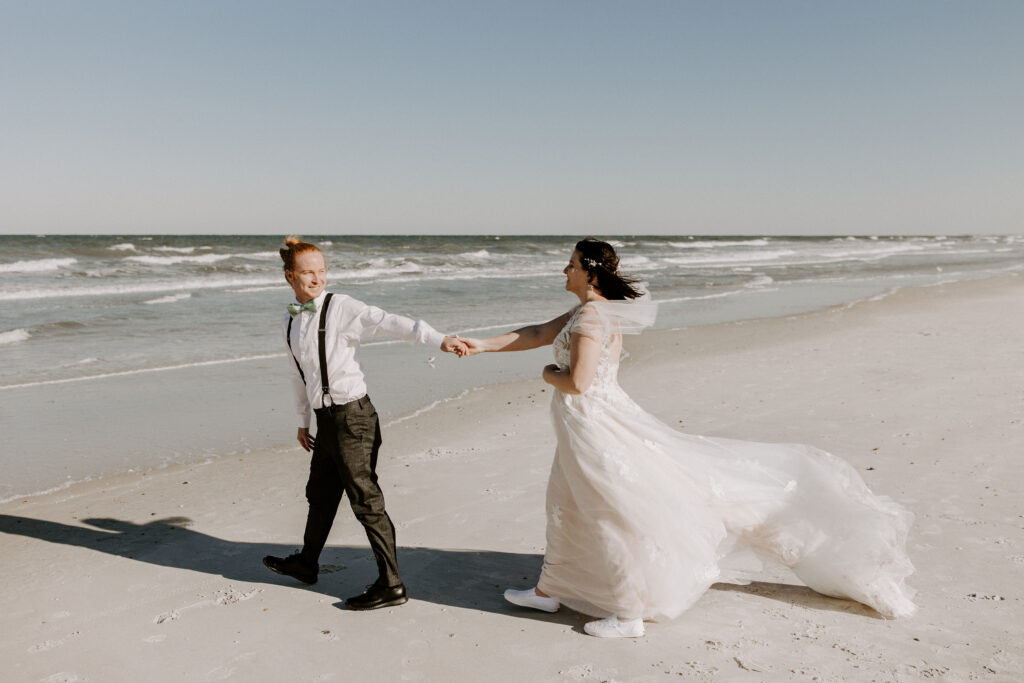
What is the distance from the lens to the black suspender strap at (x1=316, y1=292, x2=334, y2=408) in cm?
377

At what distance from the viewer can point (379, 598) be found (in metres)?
3.96

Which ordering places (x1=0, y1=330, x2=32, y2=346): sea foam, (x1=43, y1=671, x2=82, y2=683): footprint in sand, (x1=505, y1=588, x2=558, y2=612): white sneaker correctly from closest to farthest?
(x1=43, y1=671, x2=82, y2=683): footprint in sand
(x1=505, y1=588, x2=558, y2=612): white sneaker
(x1=0, y1=330, x2=32, y2=346): sea foam

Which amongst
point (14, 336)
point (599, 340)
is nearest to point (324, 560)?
point (599, 340)

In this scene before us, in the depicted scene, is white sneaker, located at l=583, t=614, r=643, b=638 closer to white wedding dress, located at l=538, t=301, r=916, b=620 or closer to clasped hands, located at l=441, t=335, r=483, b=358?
white wedding dress, located at l=538, t=301, r=916, b=620

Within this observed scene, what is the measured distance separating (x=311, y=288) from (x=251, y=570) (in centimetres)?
188

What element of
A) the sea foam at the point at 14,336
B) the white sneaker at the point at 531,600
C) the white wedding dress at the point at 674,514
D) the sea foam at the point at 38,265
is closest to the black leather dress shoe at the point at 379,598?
the white sneaker at the point at 531,600

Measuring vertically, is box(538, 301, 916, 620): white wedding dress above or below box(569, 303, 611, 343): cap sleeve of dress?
below

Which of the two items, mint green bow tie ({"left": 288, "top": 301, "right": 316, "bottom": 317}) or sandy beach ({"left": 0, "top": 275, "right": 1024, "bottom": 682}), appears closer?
sandy beach ({"left": 0, "top": 275, "right": 1024, "bottom": 682})

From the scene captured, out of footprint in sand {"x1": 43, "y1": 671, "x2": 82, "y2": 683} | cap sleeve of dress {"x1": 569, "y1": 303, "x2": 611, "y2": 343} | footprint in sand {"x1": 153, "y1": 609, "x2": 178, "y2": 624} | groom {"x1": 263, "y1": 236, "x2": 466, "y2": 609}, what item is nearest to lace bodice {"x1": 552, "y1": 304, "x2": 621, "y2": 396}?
cap sleeve of dress {"x1": 569, "y1": 303, "x2": 611, "y2": 343}

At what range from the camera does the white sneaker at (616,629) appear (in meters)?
3.59

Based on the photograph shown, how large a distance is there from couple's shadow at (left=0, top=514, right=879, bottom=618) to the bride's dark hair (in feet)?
5.47

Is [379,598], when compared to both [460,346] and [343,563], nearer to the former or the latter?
[343,563]

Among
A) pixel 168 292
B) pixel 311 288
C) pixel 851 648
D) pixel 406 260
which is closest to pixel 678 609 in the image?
pixel 851 648

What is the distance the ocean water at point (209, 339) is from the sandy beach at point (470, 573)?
0.98 m
